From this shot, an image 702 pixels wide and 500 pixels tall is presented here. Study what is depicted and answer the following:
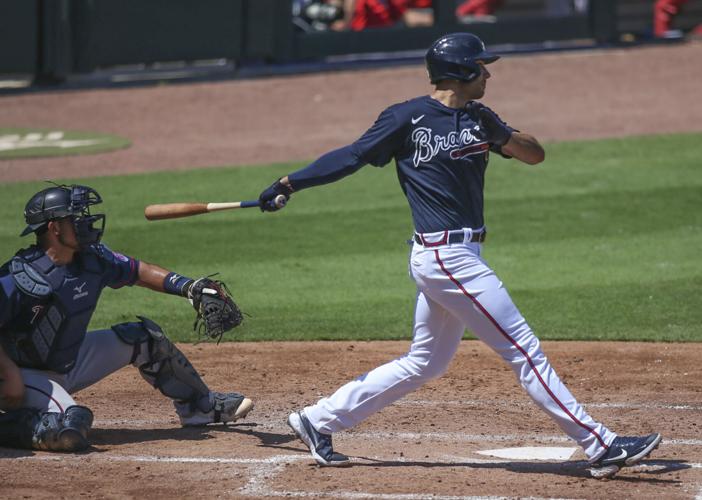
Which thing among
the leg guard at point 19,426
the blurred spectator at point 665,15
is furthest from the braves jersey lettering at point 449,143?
the blurred spectator at point 665,15

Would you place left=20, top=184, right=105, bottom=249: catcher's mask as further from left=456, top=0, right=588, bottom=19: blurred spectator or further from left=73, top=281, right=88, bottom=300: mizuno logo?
left=456, top=0, right=588, bottom=19: blurred spectator

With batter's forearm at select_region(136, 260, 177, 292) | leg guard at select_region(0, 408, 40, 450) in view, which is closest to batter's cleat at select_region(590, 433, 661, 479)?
batter's forearm at select_region(136, 260, 177, 292)

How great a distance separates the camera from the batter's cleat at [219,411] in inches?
228

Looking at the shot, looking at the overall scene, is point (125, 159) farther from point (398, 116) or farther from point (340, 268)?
point (398, 116)

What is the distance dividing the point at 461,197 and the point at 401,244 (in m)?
5.16

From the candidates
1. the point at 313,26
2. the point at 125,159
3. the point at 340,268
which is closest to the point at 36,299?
the point at 340,268

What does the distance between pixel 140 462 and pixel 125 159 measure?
8.66 m

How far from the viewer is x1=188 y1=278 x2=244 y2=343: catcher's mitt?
5.43 meters

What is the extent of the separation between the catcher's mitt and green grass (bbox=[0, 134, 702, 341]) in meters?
2.26

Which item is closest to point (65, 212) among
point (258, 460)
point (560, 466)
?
point (258, 460)

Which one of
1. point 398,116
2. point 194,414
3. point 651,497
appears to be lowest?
point 194,414

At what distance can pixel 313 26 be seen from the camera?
20.1 metres

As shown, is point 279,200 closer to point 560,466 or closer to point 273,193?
point 273,193

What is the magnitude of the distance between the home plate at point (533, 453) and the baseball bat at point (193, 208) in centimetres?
148
